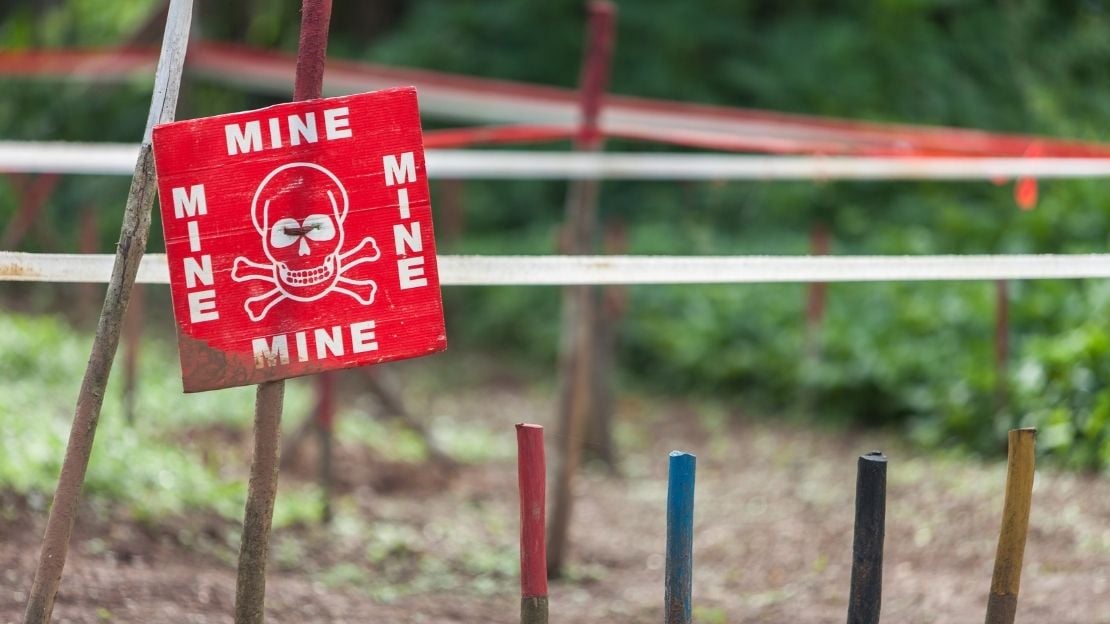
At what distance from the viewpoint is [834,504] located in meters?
5.82

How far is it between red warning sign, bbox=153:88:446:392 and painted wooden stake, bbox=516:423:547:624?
26cm

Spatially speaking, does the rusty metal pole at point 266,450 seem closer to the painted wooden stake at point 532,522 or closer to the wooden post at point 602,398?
the painted wooden stake at point 532,522

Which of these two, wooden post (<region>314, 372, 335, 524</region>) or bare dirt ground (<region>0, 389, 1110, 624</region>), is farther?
wooden post (<region>314, 372, 335, 524</region>)

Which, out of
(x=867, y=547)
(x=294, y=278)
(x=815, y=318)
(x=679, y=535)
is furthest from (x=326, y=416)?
(x=815, y=318)

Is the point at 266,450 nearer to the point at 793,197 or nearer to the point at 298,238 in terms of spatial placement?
the point at 298,238

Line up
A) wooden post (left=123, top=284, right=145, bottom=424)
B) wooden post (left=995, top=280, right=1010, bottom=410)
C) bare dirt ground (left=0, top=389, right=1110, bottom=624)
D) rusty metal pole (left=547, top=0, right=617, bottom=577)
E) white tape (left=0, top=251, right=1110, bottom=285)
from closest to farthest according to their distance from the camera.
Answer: white tape (left=0, top=251, right=1110, bottom=285) < bare dirt ground (left=0, top=389, right=1110, bottom=624) < rusty metal pole (left=547, top=0, right=617, bottom=577) < wooden post (left=123, top=284, right=145, bottom=424) < wooden post (left=995, top=280, right=1010, bottom=410)

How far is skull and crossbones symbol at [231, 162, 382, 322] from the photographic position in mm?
2334

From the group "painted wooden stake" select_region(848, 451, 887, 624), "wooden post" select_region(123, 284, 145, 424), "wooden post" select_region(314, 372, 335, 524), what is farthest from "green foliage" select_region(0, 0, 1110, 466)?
"painted wooden stake" select_region(848, 451, 887, 624)

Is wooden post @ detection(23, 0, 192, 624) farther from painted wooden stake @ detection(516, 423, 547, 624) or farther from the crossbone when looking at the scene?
painted wooden stake @ detection(516, 423, 547, 624)

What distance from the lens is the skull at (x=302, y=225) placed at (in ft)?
7.66

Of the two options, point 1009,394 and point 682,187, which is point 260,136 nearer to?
point 1009,394

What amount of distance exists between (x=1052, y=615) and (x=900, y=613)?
48 cm

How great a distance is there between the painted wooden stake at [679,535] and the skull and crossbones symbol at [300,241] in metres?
0.72

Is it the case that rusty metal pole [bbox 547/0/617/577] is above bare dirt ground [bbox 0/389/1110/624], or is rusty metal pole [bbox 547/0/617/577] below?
above
